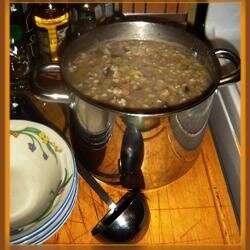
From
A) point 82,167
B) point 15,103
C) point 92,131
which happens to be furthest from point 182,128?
point 15,103

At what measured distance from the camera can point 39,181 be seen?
88 cm

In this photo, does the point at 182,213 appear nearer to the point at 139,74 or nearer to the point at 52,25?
the point at 139,74

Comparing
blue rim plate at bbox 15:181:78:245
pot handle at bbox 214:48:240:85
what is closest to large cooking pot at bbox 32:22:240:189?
pot handle at bbox 214:48:240:85

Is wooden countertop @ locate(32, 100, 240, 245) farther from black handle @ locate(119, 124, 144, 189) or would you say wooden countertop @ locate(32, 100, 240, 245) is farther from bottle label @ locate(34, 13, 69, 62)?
bottle label @ locate(34, 13, 69, 62)

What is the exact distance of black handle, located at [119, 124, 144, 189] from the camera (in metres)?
0.76

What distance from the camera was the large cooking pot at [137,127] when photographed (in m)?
0.73

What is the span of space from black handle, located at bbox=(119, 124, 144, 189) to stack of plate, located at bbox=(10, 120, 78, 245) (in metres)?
0.10

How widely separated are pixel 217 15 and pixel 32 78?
1.95 feet

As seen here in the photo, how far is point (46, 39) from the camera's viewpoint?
1123 mm

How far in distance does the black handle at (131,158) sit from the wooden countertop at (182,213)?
2.9 inches

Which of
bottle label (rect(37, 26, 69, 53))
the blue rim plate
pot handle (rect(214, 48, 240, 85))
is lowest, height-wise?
the blue rim plate

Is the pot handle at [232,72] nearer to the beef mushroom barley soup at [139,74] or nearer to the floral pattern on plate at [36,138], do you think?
the beef mushroom barley soup at [139,74]

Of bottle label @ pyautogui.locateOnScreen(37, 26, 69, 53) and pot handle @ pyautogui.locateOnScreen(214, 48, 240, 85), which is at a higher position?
pot handle @ pyautogui.locateOnScreen(214, 48, 240, 85)

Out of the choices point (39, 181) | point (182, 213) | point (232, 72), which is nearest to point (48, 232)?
point (39, 181)
